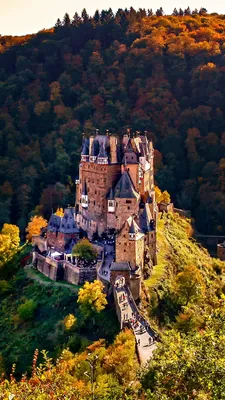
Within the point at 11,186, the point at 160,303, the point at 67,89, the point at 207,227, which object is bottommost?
the point at 160,303

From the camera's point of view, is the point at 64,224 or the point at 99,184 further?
the point at 64,224

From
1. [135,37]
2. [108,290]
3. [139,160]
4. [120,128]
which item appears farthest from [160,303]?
[135,37]

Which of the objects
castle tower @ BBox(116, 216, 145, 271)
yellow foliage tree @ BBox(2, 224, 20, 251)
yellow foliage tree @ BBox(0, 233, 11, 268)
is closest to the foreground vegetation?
yellow foliage tree @ BBox(0, 233, 11, 268)

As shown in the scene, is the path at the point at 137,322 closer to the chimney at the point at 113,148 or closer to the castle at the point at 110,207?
the castle at the point at 110,207

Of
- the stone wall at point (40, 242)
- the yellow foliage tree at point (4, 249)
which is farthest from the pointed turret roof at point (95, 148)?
the yellow foliage tree at point (4, 249)

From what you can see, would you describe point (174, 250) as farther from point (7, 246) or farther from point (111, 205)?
point (7, 246)

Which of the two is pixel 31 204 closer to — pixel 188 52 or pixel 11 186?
pixel 11 186

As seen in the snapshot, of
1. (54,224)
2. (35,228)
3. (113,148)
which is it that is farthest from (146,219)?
(35,228)

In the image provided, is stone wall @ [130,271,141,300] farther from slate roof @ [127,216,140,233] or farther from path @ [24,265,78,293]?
path @ [24,265,78,293]
